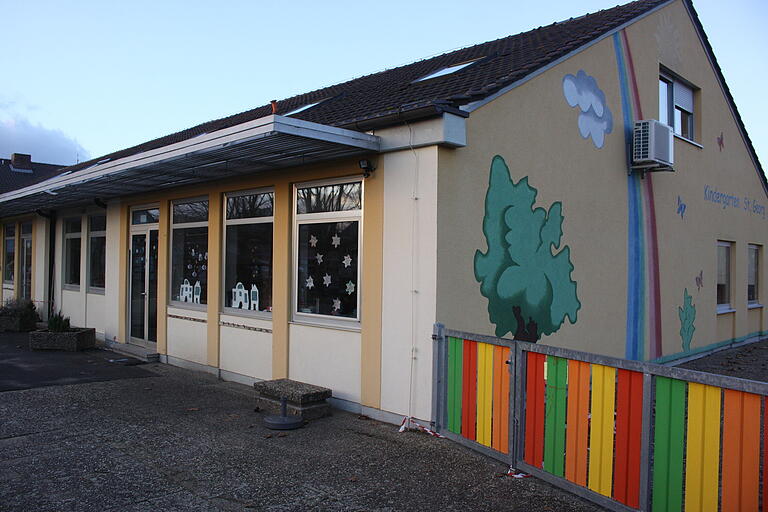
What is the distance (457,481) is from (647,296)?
6738 mm

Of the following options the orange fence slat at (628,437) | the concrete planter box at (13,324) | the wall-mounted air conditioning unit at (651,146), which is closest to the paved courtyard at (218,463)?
the orange fence slat at (628,437)

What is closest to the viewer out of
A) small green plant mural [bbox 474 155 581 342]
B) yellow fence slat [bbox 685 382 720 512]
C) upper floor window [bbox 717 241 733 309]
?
yellow fence slat [bbox 685 382 720 512]

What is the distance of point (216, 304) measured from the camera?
9203 mm

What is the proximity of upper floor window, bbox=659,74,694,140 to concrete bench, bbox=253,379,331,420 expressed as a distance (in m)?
8.42

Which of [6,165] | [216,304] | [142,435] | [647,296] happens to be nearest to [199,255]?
[216,304]

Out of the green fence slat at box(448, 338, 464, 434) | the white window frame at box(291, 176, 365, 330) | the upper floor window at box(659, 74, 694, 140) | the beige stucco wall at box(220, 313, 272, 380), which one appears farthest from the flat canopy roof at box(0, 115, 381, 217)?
the upper floor window at box(659, 74, 694, 140)

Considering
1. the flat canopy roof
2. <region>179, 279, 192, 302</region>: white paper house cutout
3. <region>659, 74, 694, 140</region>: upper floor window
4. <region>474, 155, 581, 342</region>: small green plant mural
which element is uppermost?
<region>659, 74, 694, 140</region>: upper floor window

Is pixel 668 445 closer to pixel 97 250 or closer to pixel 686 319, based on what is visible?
pixel 686 319

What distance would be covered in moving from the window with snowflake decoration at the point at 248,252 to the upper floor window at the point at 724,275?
10.1 meters

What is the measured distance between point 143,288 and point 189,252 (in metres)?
1.91

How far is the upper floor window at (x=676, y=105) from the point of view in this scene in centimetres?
1151

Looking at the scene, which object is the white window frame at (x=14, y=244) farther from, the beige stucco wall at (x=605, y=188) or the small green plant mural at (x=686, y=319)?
the small green plant mural at (x=686, y=319)

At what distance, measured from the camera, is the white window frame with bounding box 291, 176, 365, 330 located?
277 inches

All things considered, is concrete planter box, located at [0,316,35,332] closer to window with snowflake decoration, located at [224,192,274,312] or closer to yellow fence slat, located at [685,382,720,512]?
window with snowflake decoration, located at [224,192,274,312]
